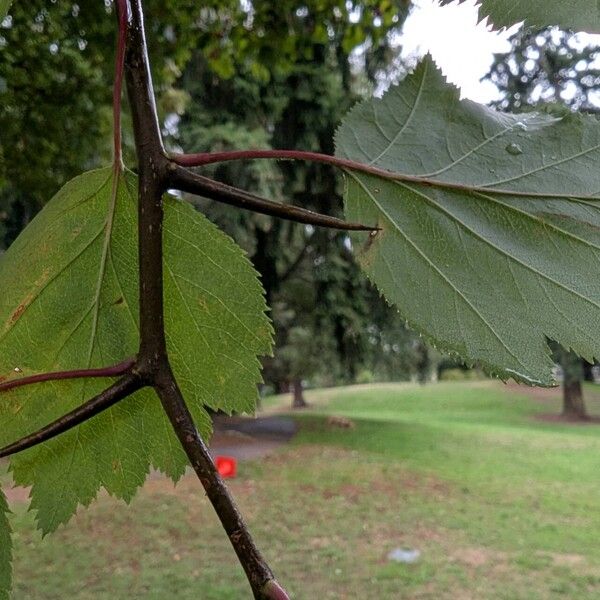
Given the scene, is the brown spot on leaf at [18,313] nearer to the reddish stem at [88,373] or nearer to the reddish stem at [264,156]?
the reddish stem at [88,373]

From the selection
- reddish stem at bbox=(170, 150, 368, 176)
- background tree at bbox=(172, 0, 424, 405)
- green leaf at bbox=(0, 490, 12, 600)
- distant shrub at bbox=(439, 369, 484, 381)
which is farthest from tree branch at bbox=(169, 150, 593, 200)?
distant shrub at bbox=(439, 369, 484, 381)

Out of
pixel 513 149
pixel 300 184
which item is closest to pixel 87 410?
pixel 513 149

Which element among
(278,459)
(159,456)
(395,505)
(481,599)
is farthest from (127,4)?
(278,459)

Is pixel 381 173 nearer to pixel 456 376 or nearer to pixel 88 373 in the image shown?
pixel 88 373

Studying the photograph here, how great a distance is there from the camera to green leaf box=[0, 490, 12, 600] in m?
0.44

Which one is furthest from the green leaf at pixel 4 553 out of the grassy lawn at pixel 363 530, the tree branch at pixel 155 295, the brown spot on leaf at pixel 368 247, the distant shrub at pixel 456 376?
the distant shrub at pixel 456 376

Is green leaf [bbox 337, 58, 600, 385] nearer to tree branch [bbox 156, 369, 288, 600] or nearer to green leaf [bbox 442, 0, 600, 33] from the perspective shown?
green leaf [bbox 442, 0, 600, 33]

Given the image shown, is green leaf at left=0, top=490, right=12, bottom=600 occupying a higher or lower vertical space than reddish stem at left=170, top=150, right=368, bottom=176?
lower

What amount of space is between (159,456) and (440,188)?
0.89 feet

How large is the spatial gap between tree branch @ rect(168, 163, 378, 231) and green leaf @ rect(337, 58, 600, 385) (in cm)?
7

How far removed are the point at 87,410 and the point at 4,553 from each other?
17cm

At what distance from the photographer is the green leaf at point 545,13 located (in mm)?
382

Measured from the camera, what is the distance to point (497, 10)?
40 centimetres

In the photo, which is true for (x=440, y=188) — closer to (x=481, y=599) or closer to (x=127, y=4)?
(x=127, y=4)
